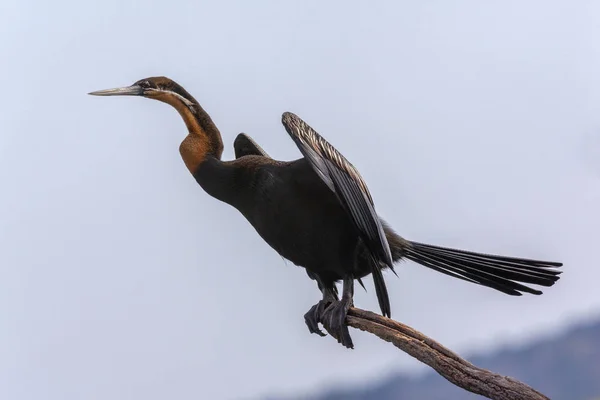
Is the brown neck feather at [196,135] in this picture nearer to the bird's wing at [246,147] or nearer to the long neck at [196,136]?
the long neck at [196,136]

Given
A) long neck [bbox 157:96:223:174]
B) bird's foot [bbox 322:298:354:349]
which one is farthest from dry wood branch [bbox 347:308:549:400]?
long neck [bbox 157:96:223:174]

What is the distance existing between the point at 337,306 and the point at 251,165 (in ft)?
1.50

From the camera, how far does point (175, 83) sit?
2.58 meters

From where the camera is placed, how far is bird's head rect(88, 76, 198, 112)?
2.55 meters

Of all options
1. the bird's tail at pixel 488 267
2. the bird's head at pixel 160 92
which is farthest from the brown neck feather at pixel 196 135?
the bird's tail at pixel 488 267

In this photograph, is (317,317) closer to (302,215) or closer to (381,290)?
(381,290)

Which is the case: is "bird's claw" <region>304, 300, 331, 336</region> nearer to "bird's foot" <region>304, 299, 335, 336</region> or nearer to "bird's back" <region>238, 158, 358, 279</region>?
"bird's foot" <region>304, 299, 335, 336</region>

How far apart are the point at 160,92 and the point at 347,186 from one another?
2.05 feet

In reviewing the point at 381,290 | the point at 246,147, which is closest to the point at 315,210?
the point at 381,290

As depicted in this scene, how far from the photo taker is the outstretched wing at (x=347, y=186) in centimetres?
230

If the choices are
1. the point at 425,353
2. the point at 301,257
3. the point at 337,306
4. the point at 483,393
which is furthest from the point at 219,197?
the point at 483,393

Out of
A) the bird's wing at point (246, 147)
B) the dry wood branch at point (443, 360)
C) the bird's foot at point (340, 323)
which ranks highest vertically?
the bird's wing at point (246, 147)

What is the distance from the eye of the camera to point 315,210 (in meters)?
2.39

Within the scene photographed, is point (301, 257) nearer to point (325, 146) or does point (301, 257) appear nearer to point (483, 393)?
point (325, 146)
